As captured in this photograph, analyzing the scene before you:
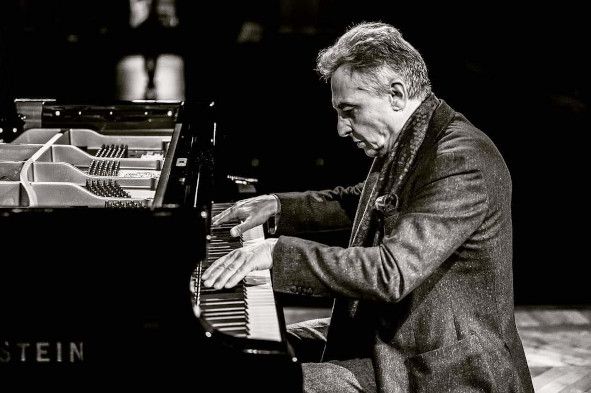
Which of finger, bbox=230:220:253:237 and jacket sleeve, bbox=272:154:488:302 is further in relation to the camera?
finger, bbox=230:220:253:237

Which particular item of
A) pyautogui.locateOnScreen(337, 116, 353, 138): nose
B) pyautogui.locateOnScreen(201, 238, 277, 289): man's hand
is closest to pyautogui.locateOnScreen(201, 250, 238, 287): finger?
pyautogui.locateOnScreen(201, 238, 277, 289): man's hand

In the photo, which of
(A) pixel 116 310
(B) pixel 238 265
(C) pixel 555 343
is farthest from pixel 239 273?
(C) pixel 555 343

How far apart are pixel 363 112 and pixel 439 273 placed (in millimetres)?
468

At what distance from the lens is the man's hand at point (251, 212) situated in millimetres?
2543

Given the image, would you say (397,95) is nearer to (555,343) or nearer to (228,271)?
(228,271)

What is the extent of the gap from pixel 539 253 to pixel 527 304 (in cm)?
34

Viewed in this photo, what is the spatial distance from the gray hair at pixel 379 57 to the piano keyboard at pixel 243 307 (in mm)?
606

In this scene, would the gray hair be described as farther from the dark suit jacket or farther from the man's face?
the dark suit jacket

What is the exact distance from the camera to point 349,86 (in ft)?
6.65

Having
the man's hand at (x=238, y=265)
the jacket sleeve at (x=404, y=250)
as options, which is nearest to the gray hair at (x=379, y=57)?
the jacket sleeve at (x=404, y=250)

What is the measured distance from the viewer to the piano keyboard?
5.80ft

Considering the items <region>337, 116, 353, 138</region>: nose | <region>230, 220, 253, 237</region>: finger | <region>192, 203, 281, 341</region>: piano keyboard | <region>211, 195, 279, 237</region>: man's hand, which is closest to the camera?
<region>192, 203, 281, 341</region>: piano keyboard

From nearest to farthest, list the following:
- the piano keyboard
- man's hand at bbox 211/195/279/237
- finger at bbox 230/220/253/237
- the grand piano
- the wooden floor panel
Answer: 1. the grand piano
2. the piano keyboard
3. finger at bbox 230/220/253/237
4. man's hand at bbox 211/195/279/237
5. the wooden floor panel

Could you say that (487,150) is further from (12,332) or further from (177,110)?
(177,110)
